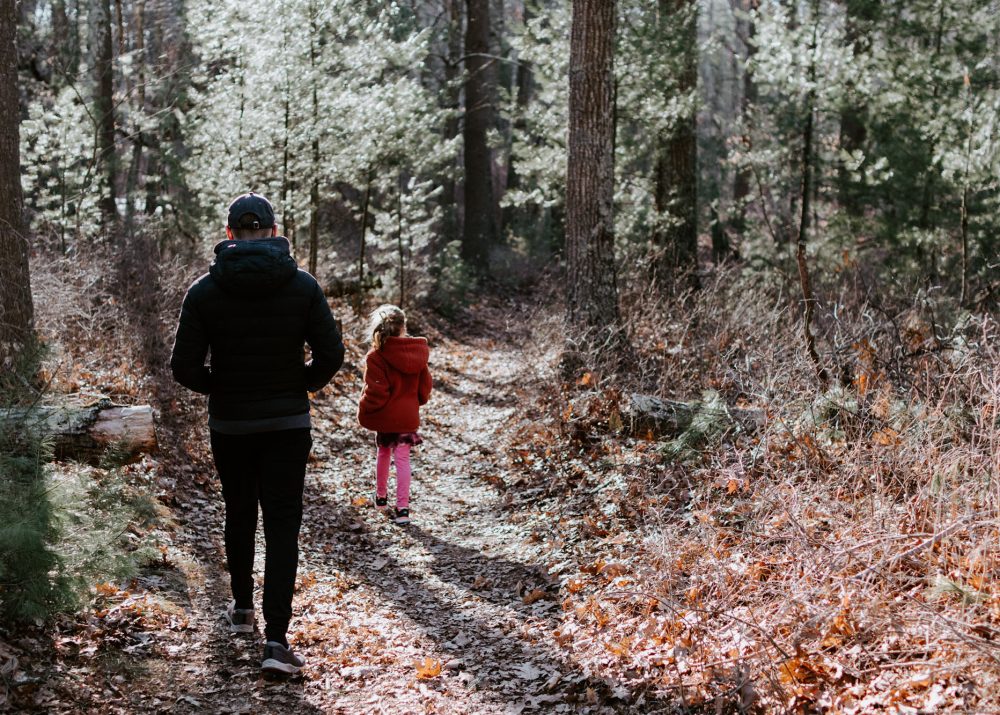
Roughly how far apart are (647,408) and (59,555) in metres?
4.91

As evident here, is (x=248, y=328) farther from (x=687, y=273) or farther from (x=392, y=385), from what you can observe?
(x=687, y=273)

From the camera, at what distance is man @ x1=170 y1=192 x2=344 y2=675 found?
432cm

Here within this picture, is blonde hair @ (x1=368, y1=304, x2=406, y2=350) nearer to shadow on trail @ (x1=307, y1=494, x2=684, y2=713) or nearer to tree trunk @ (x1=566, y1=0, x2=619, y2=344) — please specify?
shadow on trail @ (x1=307, y1=494, x2=684, y2=713)

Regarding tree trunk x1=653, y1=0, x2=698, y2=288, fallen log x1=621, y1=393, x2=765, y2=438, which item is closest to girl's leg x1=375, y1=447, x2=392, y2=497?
fallen log x1=621, y1=393, x2=765, y2=438

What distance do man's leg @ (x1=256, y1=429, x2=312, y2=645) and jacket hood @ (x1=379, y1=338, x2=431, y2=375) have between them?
9.53 ft

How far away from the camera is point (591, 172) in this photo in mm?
9758

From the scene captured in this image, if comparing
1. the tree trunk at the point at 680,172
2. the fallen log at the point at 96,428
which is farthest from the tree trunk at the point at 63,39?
the fallen log at the point at 96,428

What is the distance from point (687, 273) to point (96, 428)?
7.87 metres

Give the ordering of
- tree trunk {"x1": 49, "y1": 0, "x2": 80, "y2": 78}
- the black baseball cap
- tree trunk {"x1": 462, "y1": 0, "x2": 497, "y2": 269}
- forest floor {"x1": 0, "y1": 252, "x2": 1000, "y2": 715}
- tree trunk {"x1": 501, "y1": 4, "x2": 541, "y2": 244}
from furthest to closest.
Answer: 1. tree trunk {"x1": 501, "y1": 4, "x2": 541, "y2": 244}
2. tree trunk {"x1": 462, "y1": 0, "x2": 497, "y2": 269}
3. tree trunk {"x1": 49, "y1": 0, "x2": 80, "y2": 78}
4. the black baseball cap
5. forest floor {"x1": 0, "y1": 252, "x2": 1000, "y2": 715}

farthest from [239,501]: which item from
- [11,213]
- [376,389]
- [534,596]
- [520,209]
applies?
[520,209]

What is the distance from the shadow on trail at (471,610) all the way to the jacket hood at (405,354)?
1.37 metres

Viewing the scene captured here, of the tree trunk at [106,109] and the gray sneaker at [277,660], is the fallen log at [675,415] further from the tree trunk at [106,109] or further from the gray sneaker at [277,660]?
the tree trunk at [106,109]

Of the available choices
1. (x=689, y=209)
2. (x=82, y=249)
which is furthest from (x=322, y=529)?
(x=689, y=209)

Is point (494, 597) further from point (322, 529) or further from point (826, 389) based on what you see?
point (826, 389)
